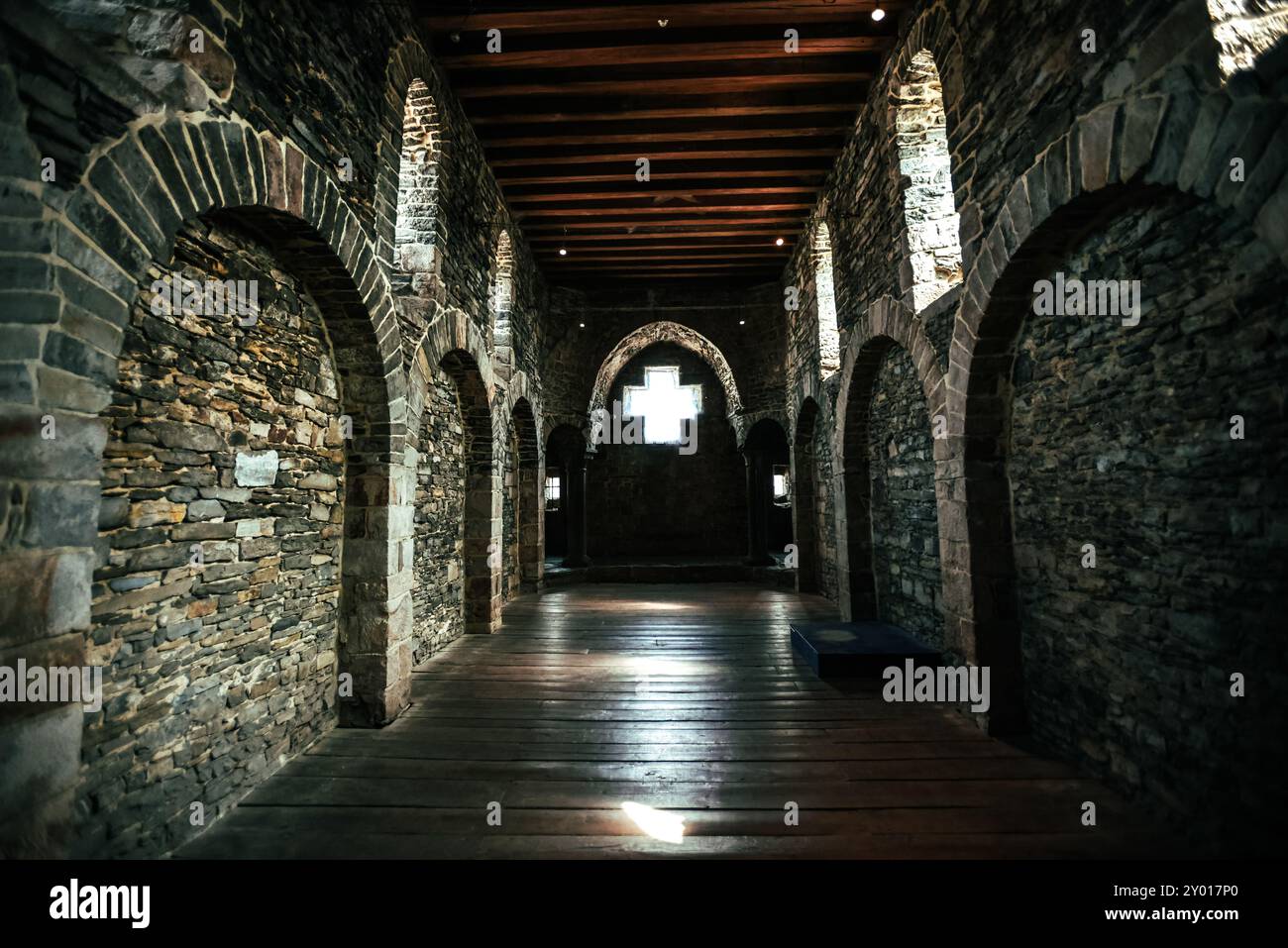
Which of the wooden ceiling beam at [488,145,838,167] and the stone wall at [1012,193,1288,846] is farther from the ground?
the wooden ceiling beam at [488,145,838,167]

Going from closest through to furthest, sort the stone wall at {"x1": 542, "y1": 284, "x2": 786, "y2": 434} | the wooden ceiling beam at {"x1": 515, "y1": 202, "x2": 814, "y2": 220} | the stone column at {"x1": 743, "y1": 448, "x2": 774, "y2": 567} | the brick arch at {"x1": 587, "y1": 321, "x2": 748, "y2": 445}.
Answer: the wooden ceiling beam at {"x1": 515, "y1": 202, "x2": 814, "y2": 220}, the stone wall at {"x1": 542, "y1": 284, "x2": 786, "y2": 434}, the stone column at {"x1": 743, "y1": 448, "x2": 774, "y2": 567}, the brick arch at {"x1": 587, "y1": 321, "x2": 748, "y2": 445}

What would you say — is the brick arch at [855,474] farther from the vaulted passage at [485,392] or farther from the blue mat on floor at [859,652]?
the blue mat on floor at [859,652]

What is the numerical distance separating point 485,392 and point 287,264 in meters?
2.90

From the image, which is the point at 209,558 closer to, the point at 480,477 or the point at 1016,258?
the point at 480,477

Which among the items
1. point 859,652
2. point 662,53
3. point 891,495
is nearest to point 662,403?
point 891,495

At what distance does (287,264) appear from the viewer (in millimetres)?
3137

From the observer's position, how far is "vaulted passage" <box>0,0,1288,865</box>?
1.81 metres

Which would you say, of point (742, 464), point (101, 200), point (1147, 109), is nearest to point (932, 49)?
point (1147, 109)

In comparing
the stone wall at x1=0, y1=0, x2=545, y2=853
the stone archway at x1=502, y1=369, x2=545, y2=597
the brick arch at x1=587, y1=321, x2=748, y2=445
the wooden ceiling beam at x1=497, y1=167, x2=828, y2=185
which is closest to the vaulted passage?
the stone wall at x1=0, y1=0, x2=545, y2=853

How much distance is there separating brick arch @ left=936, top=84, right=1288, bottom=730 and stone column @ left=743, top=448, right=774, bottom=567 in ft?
20.4

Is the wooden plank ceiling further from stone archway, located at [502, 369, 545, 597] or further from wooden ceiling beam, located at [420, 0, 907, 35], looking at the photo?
stone archway, located at [502, 369, 545, 597]

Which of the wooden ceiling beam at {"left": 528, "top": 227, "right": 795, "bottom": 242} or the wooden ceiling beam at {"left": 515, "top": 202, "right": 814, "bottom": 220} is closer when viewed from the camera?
the wooden ceiling beam at {"left": 515, "top": 202, "right": 814, "bottom": 220}
